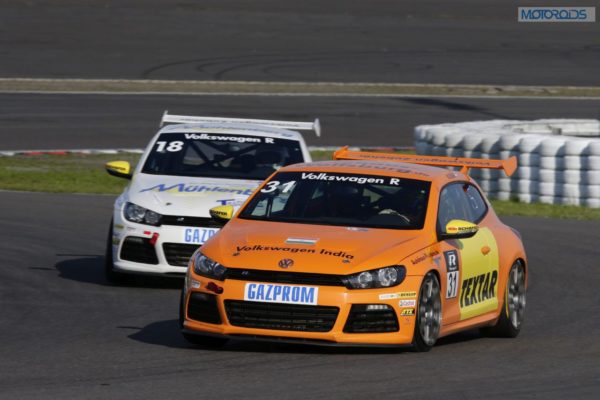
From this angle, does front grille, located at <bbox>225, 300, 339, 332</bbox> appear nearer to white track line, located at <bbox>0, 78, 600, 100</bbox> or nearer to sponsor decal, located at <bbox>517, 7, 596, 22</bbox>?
white track line, located at <bbox>0, 78, 600, 100</bbox>

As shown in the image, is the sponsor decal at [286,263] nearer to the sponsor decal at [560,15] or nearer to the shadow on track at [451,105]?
the shadow on track at [451,105]

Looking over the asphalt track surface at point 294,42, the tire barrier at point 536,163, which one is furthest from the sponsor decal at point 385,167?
the asphalt track surface at point 294,42

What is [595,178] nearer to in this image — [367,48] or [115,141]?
[115,141]

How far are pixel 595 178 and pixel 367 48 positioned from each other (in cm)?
2517

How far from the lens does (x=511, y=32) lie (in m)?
48.8

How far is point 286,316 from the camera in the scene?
8.60m

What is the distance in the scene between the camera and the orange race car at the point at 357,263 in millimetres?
8617

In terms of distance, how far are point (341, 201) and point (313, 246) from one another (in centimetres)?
93

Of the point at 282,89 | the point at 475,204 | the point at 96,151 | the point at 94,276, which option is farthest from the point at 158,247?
the point at 282,89

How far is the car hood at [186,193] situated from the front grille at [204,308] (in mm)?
3203

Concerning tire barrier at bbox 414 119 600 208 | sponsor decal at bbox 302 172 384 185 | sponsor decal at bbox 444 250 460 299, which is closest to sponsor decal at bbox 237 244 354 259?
sponsor decal at bbox 444 250 460 299

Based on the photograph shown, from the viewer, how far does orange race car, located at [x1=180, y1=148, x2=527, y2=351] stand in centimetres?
862

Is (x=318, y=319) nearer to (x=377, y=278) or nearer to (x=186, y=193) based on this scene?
(x=377, y=278)

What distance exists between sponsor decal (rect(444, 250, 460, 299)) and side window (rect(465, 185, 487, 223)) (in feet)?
2.78
